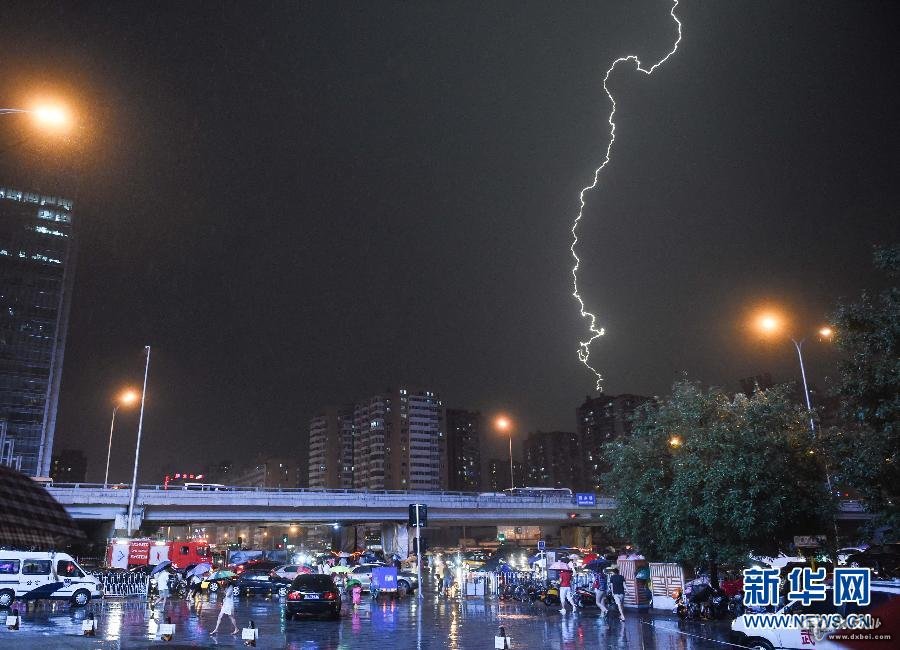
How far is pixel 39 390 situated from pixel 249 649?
120m

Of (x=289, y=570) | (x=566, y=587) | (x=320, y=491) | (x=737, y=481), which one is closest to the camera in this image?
(x=737, y=481)

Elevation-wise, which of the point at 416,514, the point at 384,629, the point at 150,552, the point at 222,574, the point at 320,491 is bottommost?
the point at 384,629

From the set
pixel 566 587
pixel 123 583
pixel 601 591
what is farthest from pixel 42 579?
pixel 601 591

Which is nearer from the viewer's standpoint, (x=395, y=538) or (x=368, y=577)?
(x=368, y=577)

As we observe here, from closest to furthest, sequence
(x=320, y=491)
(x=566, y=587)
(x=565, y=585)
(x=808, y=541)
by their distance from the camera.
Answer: (x=808, y=541), (x=566, y=587), (x=565, y=585), (x=320, y=491)

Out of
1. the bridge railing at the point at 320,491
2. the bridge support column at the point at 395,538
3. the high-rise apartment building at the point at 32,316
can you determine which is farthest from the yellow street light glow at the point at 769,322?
the high-rise apartment building at the point at 32,316

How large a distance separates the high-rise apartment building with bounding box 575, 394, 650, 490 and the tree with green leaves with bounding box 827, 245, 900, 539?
16344cm

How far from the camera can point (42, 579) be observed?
95.5 ft

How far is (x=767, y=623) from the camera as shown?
1441 centimetres

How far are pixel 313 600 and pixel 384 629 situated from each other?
4.01 m

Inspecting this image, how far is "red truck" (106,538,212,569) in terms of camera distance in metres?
44.2

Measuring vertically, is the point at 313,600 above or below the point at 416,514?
below

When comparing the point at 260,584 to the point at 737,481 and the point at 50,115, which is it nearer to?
the point at 737,481

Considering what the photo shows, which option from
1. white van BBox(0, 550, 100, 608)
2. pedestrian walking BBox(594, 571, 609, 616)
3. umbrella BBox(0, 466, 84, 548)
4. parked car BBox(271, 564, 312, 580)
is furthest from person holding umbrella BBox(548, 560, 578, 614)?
umbrella BBox(0, 466, 84, 548)
